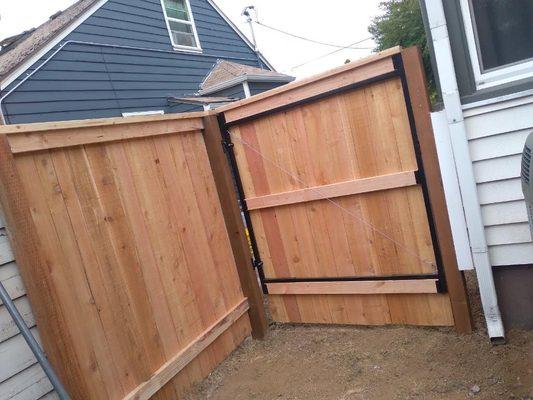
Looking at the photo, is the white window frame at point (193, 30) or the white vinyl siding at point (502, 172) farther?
the white window frame at point (193, 30)

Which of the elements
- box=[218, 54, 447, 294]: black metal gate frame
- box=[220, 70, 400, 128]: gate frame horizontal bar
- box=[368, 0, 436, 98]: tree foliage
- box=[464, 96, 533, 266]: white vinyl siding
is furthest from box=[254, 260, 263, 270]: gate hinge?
box=[368, 0, 436, 98]: tree foliage

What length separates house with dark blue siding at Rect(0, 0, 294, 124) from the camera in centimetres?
705

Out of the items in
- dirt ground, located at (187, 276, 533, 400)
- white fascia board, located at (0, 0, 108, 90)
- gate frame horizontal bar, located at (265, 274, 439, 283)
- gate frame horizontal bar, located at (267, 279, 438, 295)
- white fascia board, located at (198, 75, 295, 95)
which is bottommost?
dirt ground, located at (187, 276, 533, 400)

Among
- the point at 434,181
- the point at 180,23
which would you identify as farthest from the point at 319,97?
the point at 180,23

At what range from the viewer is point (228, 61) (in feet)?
38.2

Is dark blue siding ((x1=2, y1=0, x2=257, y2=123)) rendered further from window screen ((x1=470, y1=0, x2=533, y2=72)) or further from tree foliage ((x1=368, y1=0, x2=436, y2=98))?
tree foliage ((x1=368, y1=0, x2=436, y2=98))

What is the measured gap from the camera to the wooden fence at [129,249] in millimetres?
2096

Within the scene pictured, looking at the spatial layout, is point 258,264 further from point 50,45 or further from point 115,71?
point 115,71

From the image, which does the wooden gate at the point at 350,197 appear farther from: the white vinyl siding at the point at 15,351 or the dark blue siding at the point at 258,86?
the dark blue siding at the point at 258,86

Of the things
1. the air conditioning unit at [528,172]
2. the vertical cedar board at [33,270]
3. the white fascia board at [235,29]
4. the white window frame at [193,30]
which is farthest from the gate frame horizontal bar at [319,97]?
the white fascia board at [235,29]

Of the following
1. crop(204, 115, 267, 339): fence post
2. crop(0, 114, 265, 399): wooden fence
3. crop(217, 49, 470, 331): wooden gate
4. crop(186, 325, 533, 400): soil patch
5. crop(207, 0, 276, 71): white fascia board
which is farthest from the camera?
crop(207, 0, 276, 71): white fascia board

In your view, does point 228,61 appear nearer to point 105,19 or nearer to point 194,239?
point 105,19

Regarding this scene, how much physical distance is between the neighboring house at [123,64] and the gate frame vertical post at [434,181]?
20.3 ft

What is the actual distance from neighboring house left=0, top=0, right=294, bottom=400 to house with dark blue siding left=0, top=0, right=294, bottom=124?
→ 17 mm
